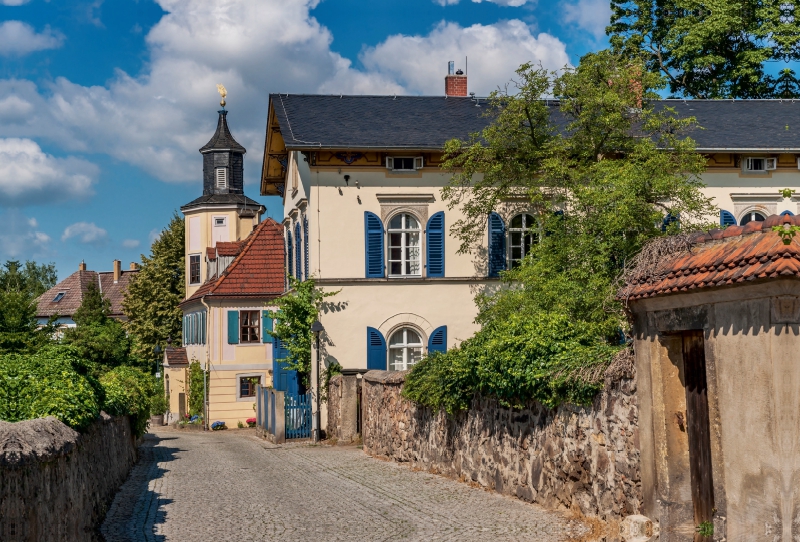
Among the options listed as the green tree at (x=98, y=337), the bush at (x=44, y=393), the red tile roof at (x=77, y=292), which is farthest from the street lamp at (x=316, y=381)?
the red tile roof at (x=77, y=292)

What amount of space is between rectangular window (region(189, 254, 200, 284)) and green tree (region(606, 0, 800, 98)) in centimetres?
2237

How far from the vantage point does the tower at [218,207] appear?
1922 inches

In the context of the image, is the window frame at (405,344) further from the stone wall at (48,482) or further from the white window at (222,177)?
the white window at (222,177)

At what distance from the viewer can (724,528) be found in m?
9.04

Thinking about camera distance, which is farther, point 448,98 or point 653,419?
point 448,98

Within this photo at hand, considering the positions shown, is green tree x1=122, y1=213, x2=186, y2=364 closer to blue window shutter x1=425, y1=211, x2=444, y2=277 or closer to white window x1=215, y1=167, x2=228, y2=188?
white window x1=215, y1=167, x2=228, y2=188

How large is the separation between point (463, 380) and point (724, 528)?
6597 mm

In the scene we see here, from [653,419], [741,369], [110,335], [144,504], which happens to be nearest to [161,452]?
[144,504]

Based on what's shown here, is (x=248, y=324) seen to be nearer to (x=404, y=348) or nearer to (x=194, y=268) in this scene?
(x=194, y=268)

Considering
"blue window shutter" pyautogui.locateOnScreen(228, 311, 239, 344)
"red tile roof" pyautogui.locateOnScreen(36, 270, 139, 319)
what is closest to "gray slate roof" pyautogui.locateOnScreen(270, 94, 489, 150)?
"blue window shutter" pyautogui.locateOnScreen(228, 311, 239, 344)

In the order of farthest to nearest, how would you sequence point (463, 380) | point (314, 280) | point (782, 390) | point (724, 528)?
1. point (314, 280)
2. point (463, 380)
3. point (724, 528)
4. point (782, 390)

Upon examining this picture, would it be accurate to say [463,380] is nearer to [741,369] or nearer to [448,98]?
[741,369]

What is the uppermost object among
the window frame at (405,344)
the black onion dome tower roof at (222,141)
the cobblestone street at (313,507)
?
the black onion dome tower roof at (222,141)

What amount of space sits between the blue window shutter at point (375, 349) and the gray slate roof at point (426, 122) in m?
5.03
